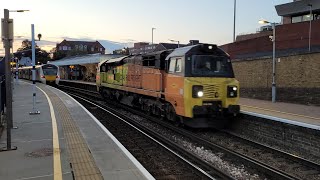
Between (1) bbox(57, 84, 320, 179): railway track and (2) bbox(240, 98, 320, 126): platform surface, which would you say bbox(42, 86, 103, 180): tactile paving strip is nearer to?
(1) bbox(57, 84, 320, 179): railway track

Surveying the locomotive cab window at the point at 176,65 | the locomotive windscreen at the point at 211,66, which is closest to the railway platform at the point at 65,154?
the locomotive cab window at the point at 176,65

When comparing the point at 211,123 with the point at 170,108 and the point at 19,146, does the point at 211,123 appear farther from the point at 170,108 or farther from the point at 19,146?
the point at 19,146

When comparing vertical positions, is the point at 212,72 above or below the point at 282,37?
below

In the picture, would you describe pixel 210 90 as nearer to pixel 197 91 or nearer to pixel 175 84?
pixel 197 91

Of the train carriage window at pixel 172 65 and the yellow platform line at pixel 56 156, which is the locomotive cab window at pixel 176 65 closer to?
the train carriage window at pixel 172 65

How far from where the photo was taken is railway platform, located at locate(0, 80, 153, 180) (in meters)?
7.40

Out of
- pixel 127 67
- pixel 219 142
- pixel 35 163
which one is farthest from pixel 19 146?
pixel 127 67

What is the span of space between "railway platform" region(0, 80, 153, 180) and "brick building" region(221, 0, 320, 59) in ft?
110

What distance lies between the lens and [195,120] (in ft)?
46.4

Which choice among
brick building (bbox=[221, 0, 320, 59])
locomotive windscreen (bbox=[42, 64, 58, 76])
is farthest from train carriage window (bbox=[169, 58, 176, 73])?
locomotive windscreen (bbox=[42, 64, 58, 76])

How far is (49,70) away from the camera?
49.6m

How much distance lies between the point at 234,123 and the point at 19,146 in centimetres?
819

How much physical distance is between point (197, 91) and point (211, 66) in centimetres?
130

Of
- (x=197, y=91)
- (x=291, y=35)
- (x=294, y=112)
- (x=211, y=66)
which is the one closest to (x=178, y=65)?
(x=211, y=66)
